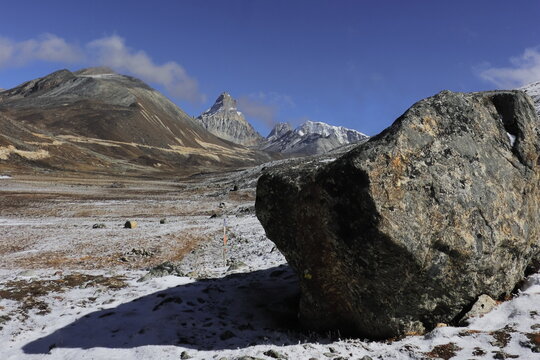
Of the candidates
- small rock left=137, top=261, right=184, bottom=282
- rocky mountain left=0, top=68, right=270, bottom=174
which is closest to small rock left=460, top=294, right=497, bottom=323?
small rock left=137, top=261, right=184, bottom=282

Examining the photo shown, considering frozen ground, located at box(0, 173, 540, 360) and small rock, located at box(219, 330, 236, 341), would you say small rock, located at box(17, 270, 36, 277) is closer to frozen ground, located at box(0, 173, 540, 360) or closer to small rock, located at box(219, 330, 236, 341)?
frozen ground, located at box(0, 173, 540, 360)

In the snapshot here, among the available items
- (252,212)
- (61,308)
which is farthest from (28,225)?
(61,308)

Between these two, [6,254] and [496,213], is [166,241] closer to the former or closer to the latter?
[6,254]

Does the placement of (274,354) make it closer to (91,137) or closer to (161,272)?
(161,272)

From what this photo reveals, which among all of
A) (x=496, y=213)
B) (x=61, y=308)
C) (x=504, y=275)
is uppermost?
(x=496, y=213)

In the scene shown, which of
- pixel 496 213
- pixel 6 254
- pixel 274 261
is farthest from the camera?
pixel 6 254

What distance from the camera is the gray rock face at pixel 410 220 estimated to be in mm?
8883

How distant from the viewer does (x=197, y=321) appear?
36.6ft

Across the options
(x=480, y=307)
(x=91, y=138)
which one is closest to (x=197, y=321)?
(x=480, y=307)

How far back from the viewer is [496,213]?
1005 centimetres

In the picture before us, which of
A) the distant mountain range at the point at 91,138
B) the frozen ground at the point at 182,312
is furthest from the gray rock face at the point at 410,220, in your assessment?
the distant mountain range at the point at 91,138

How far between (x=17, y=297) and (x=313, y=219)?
401 inches

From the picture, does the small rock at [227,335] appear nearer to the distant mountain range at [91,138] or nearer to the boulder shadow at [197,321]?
the boulder shadow at [197,321]

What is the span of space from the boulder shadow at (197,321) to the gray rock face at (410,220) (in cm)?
153
